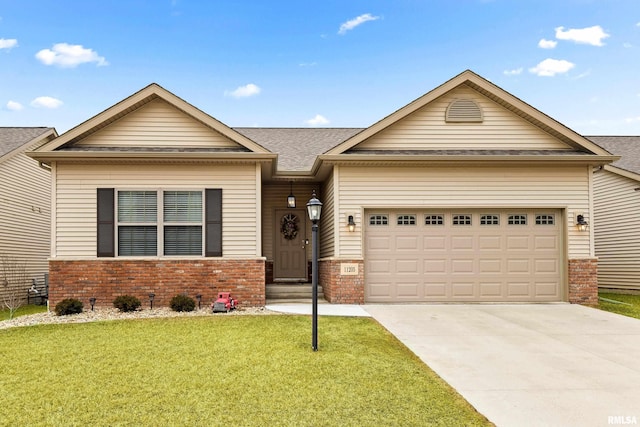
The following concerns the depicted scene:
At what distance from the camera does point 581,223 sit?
1088 cm

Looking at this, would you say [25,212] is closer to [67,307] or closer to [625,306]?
[67,307]

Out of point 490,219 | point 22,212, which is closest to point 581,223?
point 490,219

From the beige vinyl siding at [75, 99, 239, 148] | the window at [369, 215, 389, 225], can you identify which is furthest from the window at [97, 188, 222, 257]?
the window at [369, 215, 389, 225]

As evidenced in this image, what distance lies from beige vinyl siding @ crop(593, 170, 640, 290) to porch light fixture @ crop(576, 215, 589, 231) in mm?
5073

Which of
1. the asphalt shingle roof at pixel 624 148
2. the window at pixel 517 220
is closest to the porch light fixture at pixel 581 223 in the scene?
the window at pixel 517 220

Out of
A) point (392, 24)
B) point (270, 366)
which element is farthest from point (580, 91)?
point (270, 366)

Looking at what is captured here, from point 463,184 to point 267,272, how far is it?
652 centimetres

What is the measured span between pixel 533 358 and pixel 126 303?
8196 millimetres

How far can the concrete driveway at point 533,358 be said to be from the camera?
4.18 meters

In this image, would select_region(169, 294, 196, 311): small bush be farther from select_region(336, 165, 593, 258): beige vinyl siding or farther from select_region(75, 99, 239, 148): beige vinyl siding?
select_region(336, 165, 593, 258): beige vinyl siding

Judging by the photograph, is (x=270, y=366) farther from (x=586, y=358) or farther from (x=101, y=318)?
(x=101, y=318)

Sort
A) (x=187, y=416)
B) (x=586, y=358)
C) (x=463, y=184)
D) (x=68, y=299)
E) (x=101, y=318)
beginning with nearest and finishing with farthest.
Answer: (x=187, y=416) → (x=586, y=358) → (x=101, y=318) → (x=68, y=299) → (x=463, y=184)

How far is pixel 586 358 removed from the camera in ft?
19.7

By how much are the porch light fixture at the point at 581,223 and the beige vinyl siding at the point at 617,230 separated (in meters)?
5.07
